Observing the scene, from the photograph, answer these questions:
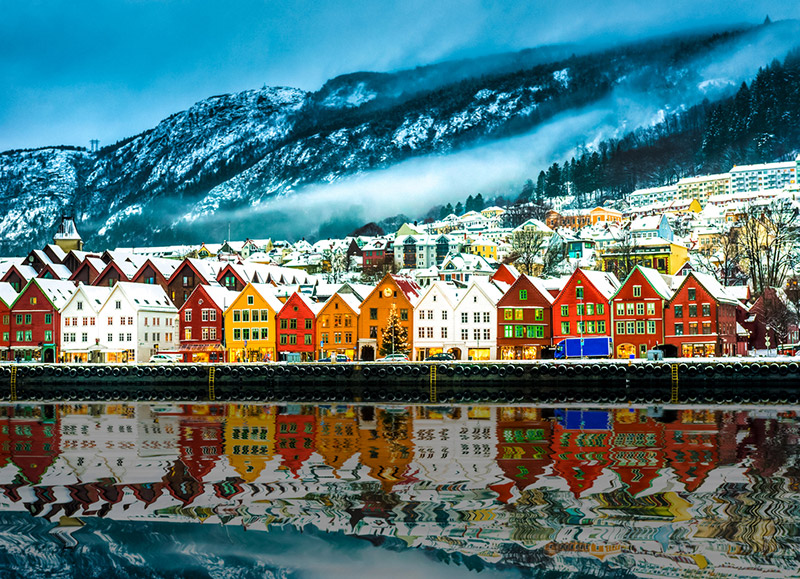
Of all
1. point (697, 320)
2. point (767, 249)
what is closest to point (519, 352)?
point (697, 320)

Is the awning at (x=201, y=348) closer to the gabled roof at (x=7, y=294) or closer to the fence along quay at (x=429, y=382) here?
the fence along quay at (x=429, y=382)

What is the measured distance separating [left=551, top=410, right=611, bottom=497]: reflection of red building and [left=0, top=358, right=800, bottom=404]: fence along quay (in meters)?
16.3

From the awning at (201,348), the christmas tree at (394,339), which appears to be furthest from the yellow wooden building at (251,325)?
the christmas tree at (394,339)

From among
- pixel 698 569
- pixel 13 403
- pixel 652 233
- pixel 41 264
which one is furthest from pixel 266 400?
pixel 652 233

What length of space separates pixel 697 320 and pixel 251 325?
158 ft

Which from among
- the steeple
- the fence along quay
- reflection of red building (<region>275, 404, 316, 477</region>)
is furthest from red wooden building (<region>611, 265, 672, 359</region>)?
the steeple

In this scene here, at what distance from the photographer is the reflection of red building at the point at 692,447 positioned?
1037 inches

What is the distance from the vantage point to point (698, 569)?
16.5 metres

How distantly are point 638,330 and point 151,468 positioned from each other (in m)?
71.7

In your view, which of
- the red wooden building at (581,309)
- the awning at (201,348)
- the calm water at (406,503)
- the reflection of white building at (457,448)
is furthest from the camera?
the awning at (201,348)

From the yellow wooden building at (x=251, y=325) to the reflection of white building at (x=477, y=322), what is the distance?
21228 millimetres

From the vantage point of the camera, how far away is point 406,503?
878 inches

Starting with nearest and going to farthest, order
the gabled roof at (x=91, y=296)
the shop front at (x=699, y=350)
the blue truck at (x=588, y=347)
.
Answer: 1. the blue truck at (x=588, y=347)
2. the shop front at (x=699, y=350)
3. the gabled roof at (x=91, y=296)

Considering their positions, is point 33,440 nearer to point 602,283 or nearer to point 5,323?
point 602,283
